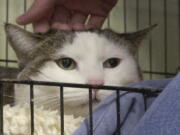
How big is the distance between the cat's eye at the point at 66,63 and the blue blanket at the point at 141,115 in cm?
26

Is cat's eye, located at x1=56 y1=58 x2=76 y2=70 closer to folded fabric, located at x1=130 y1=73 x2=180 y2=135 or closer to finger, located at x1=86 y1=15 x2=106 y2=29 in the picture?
finger, located at x1=86 y1=15 x2=106 y2=29

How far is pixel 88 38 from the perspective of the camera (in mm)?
958

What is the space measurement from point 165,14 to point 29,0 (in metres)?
0.61

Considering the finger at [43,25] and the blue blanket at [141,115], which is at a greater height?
the finger at [43,25]

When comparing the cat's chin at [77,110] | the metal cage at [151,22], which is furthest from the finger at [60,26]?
the metal cage at [151,22]

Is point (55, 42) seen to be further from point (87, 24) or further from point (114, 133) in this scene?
point (114, 133)

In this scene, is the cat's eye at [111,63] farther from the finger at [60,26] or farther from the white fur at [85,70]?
the finger at [60,26]

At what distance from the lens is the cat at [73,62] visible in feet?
2.83

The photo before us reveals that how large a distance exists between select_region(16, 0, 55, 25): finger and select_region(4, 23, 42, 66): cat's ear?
0.03 meters

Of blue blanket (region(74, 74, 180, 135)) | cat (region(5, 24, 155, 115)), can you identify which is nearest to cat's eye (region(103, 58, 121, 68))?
Result: cat (region(5, 24, 155, 115))

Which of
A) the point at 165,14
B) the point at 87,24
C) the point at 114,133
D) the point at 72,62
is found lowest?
the point at 114,133

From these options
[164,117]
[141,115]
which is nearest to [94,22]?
[141,115]

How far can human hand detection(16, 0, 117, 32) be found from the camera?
988mm

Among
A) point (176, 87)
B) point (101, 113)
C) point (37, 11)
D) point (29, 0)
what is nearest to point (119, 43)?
point (37, 11)
